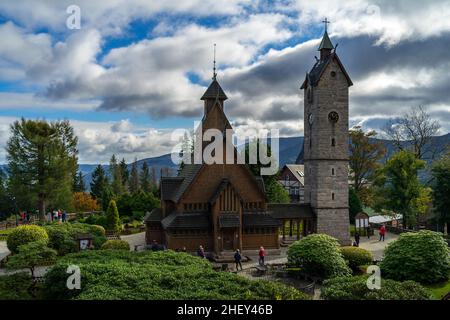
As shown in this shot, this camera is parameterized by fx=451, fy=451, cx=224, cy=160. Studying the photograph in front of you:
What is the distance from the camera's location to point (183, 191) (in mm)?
35938

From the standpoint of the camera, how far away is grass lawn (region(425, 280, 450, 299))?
2320 centimetres

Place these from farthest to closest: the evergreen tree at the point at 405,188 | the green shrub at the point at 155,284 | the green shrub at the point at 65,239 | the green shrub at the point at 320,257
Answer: the evergreen tree at the point at 405,188
the green shrub at the point at 65,239
the green shrub at the point at 320,257
the green shrub at the point at 155,284

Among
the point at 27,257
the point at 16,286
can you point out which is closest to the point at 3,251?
the point at 27,257

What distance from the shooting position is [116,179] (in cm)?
8669

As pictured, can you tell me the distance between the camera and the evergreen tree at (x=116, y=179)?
3310 inches

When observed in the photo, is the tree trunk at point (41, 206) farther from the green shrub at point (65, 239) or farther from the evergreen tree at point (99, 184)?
the evergreen tree at point (99, 184)

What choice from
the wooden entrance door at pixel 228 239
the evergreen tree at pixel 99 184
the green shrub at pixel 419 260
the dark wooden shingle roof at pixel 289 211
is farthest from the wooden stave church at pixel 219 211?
the evergreen tree at pixel 99 184

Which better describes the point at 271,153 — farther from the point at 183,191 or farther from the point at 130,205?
the point at 183,191

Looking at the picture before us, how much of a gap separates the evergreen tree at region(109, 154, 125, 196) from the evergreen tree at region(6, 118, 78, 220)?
23.8 meters

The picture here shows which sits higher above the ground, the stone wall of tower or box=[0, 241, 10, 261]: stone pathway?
the stone wall of tower

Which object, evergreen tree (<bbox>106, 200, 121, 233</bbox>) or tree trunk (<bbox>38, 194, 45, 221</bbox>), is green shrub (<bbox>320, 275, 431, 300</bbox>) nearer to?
evergreen tree (<bbox>106, 200, 121, 233</bbox>)

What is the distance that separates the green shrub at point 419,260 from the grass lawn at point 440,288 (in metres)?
0.37

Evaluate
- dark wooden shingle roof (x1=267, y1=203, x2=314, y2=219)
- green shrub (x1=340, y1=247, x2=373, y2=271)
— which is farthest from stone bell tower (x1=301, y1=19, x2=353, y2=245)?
green shrub (x1=340, y1=247, x2=373, y2=271)
